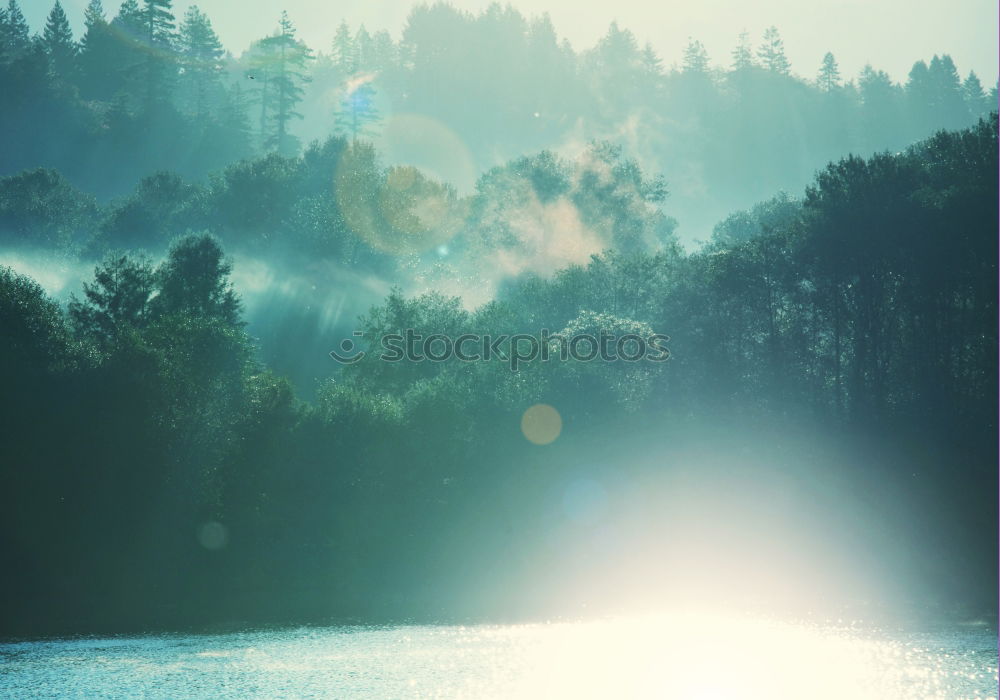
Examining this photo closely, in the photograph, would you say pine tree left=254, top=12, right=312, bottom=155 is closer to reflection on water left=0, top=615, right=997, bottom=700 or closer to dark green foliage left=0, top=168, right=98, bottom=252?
dark green foliage left=0, top=168, right=98, bottom=252

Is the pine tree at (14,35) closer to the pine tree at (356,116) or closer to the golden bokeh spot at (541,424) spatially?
the pine tree at (356,116)

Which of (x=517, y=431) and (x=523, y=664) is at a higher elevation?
(x=517, y=431)

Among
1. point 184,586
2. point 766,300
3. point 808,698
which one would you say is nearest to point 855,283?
point 766,300

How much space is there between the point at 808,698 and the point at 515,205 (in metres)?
97.9

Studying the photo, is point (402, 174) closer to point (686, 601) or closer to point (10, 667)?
point (686, 601)

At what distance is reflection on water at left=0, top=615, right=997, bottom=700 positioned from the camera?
3588cm

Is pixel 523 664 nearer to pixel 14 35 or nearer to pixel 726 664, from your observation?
pixel 726 664

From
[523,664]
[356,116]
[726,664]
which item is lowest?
[726,664]

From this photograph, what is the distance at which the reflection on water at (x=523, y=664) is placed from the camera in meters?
35.9

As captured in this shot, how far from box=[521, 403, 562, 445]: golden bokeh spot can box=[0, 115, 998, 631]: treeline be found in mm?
640

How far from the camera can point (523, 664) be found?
40062 mm

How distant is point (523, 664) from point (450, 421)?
30251 mm

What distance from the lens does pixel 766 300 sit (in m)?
78.7

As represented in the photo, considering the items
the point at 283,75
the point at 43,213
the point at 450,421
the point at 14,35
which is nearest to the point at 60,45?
the point at 14,35
